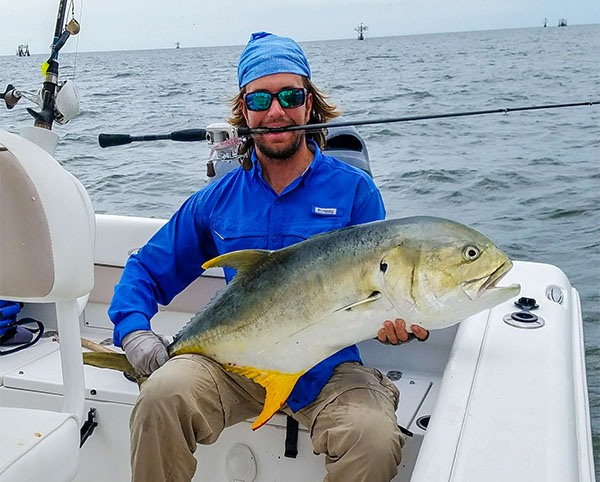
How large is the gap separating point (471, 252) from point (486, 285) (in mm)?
99

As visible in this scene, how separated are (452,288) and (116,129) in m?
13.7

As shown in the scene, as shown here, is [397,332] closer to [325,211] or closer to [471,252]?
[471,252]

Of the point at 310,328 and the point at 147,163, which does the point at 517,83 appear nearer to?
the point at 147,163

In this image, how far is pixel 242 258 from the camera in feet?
7.38

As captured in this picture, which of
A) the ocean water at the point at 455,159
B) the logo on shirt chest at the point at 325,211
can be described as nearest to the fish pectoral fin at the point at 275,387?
the logo on shirt chest at the point at 325,211

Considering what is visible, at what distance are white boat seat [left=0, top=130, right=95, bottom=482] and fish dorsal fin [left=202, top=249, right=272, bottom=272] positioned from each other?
1.31ft

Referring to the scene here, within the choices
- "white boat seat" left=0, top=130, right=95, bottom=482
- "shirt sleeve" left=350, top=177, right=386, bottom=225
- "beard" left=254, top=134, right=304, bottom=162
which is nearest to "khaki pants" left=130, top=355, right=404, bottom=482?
"white boat seat" left=0, top=130, right=95, bottom=482

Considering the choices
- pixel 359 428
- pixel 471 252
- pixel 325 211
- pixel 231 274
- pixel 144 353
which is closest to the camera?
pixel 471 252

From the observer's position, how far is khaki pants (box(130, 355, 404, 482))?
2.15m

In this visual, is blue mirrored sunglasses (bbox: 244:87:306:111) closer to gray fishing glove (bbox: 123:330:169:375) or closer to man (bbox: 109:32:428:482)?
man (bbox: 109:32:428:482)

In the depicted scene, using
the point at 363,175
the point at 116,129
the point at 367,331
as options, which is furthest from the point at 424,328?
the point at 116,129

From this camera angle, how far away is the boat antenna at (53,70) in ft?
8.57

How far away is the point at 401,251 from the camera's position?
1.93 m

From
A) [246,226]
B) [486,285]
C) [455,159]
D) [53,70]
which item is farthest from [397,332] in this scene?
[455,159]
